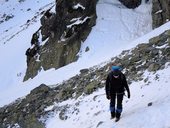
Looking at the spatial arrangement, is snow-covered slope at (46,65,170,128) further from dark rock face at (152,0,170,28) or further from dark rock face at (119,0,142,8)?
dark rock face at (119,0,142,8)

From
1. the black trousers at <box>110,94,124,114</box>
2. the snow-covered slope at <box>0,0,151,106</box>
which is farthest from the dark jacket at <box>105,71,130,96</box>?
the snow-covered slope at <box>0,0,151,106</box>

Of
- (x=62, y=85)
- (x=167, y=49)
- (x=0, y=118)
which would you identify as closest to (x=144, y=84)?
(x=167, y=49)

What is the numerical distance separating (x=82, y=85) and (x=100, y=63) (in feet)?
14.3

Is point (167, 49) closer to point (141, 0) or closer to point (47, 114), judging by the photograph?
point (47, 114)

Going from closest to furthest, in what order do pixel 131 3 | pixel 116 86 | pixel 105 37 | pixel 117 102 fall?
pixel 116 86
pixel 117 102
pixel 105 37
pixel 131 3

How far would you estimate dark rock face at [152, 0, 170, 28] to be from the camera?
2716cm

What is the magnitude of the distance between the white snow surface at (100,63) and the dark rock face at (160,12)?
32.7 inches

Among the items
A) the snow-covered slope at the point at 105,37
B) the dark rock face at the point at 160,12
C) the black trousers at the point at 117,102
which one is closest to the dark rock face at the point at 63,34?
the snow-covered slope at the point at 105,37

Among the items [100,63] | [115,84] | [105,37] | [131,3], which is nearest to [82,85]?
[100,63]

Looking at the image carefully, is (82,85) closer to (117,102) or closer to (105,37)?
(117,102)

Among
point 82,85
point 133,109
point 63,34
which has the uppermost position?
point 133,109

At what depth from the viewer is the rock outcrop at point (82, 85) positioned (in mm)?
18578

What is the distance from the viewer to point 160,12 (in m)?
28.1

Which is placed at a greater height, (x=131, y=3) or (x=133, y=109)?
(x=133, y=109)
